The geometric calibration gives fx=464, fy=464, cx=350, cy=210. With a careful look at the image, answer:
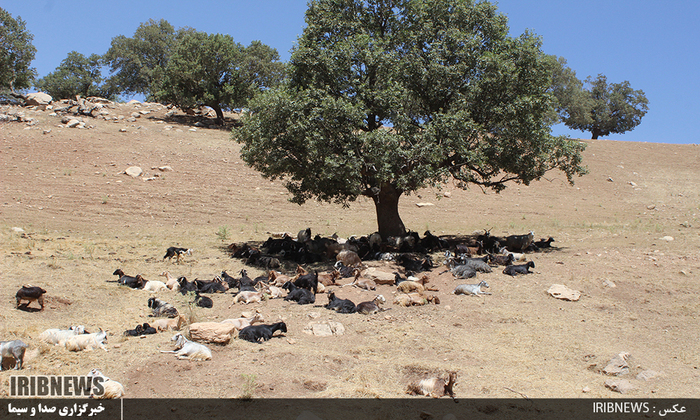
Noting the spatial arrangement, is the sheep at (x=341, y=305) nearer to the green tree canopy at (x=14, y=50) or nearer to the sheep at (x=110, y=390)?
the sheep at (x=110, y=390)

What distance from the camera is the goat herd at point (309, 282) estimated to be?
6312 mm

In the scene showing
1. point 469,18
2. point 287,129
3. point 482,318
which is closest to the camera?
point 482,318

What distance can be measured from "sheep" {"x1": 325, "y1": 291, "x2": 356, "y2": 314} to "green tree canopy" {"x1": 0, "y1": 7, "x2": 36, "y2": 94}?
34.6 meters

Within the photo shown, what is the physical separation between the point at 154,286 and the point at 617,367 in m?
8.60

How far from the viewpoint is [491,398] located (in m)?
5.34

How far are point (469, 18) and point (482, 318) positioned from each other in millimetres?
9178

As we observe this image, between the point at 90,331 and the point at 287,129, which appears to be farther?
the point at 287,129

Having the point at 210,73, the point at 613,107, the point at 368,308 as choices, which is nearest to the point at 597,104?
the point at 613,107

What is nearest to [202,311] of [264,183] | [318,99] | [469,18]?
[318,99]

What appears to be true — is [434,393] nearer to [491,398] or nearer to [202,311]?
[491,398]

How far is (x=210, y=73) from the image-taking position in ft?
111

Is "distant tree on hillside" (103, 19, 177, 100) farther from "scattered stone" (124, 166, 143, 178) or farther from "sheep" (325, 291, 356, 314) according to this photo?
"sheep" (325, 291, 356, 314)

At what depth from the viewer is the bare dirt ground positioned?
5.86m

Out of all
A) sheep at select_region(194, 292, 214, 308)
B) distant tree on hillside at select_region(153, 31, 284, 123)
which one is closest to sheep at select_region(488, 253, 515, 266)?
sheep at select_region(194, 292, 214, 308)
